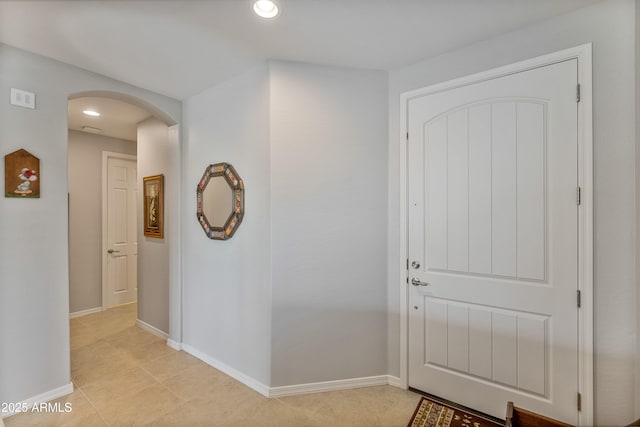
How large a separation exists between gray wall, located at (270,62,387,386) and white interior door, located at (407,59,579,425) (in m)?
0.29

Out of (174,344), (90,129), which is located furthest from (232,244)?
(90,129)

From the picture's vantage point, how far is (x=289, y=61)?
2.22 m

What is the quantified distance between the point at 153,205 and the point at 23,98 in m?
1.52

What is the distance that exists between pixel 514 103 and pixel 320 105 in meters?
1.30

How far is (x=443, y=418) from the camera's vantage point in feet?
6.32

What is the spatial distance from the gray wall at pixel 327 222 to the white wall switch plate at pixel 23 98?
66.6 inches

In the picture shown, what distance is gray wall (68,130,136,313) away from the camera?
12.9 ft

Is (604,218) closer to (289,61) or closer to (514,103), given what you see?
(514,103)

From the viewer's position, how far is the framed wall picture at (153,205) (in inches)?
128

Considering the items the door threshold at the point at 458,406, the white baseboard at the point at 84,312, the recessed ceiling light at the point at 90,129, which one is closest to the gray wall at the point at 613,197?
the door threshold at the point at 458,406

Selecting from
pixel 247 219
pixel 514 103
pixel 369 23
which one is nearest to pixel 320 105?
pixel 369 23

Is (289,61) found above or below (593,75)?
above

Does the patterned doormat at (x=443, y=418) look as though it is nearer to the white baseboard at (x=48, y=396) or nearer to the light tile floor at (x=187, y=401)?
the light tile floor at (x=187, y=401)

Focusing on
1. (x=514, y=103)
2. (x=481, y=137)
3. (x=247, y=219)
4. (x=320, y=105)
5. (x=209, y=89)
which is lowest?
(x=247, y=219)
